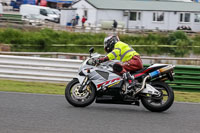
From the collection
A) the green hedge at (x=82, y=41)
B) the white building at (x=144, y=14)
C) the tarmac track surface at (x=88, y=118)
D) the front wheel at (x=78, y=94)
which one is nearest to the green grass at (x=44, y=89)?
the tarmac track surface at (x=88, y=118)

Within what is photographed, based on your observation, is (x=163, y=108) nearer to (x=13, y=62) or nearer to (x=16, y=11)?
(x=13, y=62)

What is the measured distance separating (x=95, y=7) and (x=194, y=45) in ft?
38.8

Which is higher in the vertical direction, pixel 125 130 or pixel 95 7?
pixel 95 7

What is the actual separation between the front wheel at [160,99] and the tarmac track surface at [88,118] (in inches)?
5.7

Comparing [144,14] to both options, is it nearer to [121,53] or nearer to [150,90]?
[121,53]

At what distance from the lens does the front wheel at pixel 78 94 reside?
889 cm

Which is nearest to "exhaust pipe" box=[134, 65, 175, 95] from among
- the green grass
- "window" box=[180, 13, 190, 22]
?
the green grass

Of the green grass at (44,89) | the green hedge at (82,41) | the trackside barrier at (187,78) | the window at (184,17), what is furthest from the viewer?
the window at (184,17)

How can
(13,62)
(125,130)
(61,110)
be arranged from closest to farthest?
(125,130)
(61,110)
(13,62)

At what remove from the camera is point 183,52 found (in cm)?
3512

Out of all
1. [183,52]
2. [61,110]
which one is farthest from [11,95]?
[183,52]

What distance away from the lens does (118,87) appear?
29.0ft

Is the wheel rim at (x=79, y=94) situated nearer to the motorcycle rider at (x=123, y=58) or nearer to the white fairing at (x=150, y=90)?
→ the motorcycle rider at (x=123, y=58)

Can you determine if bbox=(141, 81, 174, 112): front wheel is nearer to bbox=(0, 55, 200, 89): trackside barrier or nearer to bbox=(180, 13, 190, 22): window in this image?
bbox=(0, 55, 200, 89): trackside barrier
